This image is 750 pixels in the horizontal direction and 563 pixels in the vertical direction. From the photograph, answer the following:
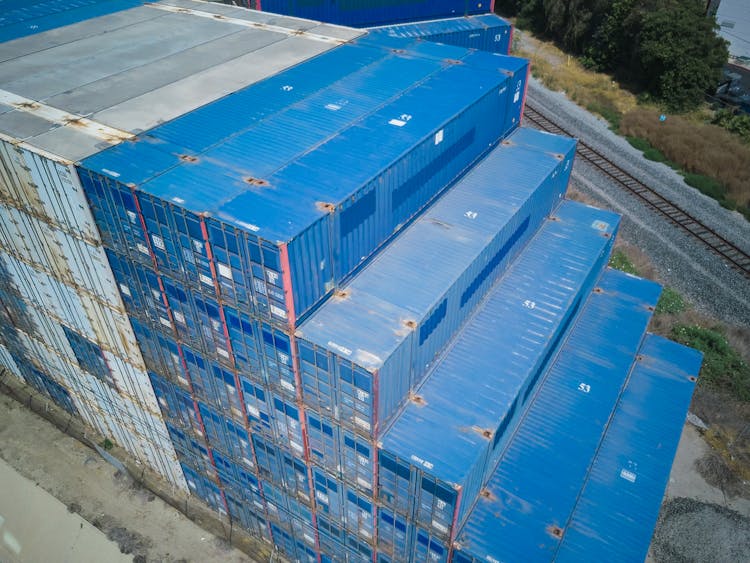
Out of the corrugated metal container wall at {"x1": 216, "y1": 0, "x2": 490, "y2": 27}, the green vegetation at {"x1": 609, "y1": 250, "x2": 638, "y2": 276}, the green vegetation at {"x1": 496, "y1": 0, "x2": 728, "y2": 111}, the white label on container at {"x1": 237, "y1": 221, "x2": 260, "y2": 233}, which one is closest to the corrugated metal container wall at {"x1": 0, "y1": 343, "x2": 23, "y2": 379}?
the white label on container at {"x1": 237, "y1": 221, "x2": 260, "y2": 233}

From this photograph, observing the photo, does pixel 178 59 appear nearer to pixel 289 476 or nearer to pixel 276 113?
pixel 276 113

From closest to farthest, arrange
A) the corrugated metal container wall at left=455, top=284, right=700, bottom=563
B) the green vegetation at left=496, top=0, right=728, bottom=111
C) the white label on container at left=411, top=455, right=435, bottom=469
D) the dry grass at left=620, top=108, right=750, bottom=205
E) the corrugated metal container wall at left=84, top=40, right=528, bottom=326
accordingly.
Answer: the corrugated metal container wall at left=84, top=40, right=528, bottom=326, the white label on container at left=411, top=455, right=435, bottom=469, the corrugated metal container wall at left=455, top=284, right=700, bottom=563, the dry grass at left=620, top=108, right=750, bottom=205, the green vegetation at left=496, top=0, right=728, bottom=111

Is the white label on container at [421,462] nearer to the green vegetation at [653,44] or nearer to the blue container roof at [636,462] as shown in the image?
the blue container roof at [636,462]

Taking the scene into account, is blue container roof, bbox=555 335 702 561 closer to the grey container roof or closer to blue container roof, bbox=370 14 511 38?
the grey container roof

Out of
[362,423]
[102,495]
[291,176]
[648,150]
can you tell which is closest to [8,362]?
[102,495]

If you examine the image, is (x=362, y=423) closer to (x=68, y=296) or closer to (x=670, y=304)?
(x=68, y=296)

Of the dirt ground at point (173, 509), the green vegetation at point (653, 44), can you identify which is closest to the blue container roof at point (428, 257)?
the dirt ground at point (173, 509)

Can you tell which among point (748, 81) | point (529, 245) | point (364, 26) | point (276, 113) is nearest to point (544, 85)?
point (748, 81)
